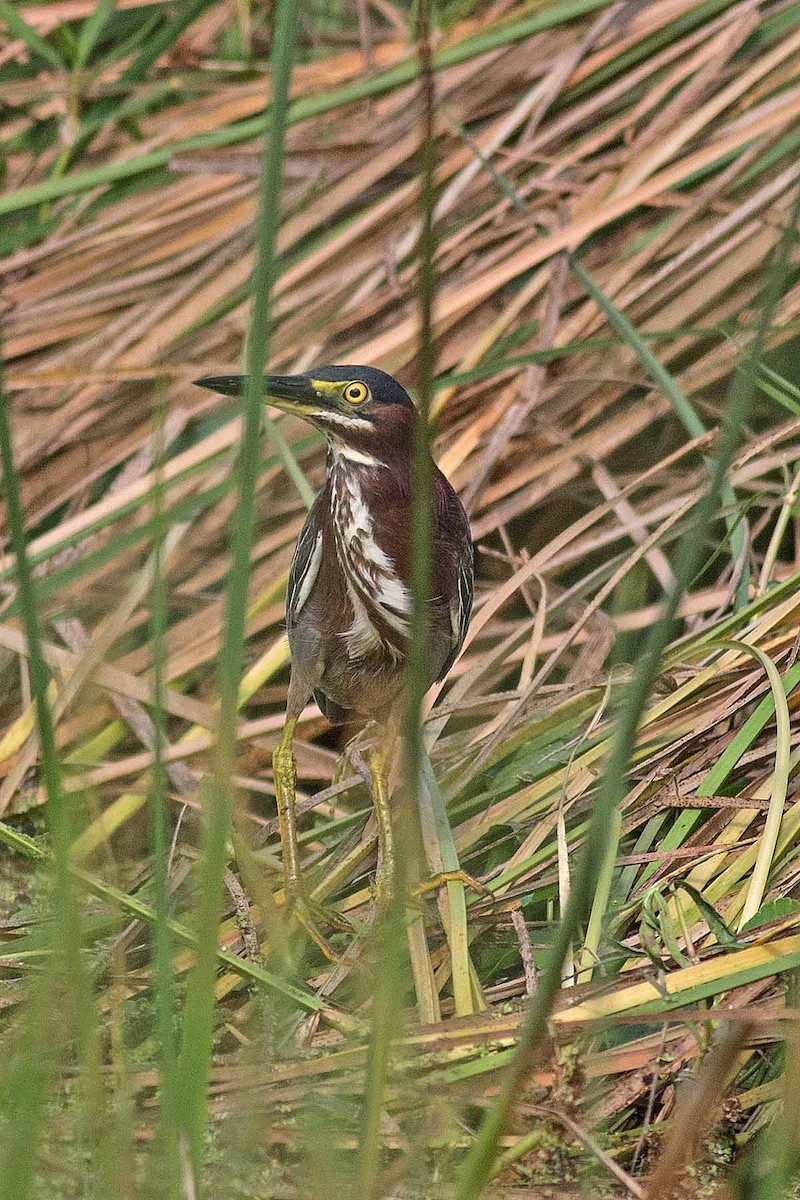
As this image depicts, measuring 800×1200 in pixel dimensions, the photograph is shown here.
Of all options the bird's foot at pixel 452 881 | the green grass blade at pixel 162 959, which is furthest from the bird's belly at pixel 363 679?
the green grass blade at pixel 162 959

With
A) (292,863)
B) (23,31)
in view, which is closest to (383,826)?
(292,863)

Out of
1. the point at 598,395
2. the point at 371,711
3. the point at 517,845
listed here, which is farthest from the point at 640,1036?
the point at 598,395

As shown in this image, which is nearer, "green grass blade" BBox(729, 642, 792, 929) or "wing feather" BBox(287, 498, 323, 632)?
"green grass blade" BBox(729, 642, 792, 929)

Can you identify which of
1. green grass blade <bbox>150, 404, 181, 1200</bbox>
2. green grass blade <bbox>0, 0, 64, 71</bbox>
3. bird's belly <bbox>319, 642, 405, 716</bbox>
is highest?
green grass blade <bbox>0, 0, 64, 71</bbox>

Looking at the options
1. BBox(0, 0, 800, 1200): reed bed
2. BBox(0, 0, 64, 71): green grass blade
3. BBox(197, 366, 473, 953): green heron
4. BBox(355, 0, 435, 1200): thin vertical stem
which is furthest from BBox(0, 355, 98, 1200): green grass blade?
BBox(0, 0, 64, 71): green grass blade

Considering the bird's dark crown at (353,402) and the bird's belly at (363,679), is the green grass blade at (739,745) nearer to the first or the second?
the bird's belly at (363,679)

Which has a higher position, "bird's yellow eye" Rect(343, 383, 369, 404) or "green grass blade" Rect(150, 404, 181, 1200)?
"bird's yellow eye" Rect(343, 383, 369, 404)

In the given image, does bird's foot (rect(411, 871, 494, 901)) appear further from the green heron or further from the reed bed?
the green heron
